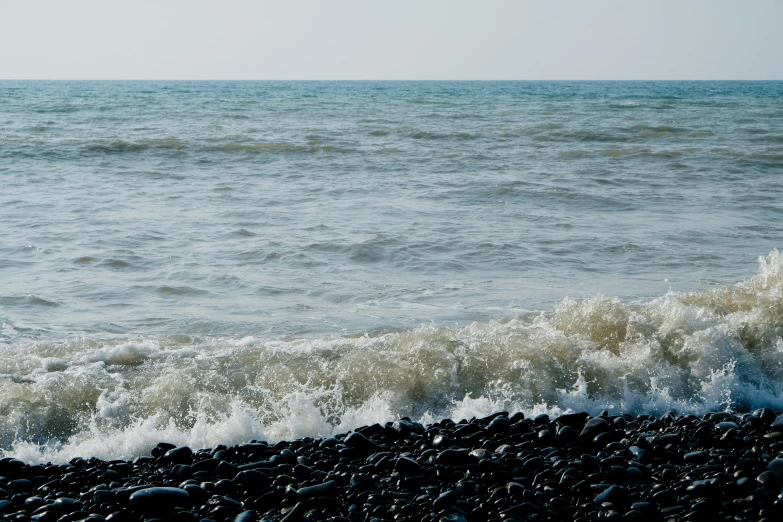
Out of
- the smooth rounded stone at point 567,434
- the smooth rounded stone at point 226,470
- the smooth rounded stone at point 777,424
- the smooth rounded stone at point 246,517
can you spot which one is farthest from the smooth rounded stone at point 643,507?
the smooth rounded stone at point 226,470

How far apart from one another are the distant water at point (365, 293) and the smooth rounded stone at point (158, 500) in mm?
1342

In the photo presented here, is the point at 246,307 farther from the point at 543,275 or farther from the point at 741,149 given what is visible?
the point at 741,149

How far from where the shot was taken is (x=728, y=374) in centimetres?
644

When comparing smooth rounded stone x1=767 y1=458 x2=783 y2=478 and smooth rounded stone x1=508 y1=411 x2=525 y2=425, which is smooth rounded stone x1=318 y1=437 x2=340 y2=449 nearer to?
smooth rounded stone x1=508 y1=411 x2=525 y2=425

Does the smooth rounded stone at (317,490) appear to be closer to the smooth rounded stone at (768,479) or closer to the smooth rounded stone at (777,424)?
the smooth rounded stone at (768,479)

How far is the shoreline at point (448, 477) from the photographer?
385 cm

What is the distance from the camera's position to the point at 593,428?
4.97 m

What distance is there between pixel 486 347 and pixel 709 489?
9.04 ft

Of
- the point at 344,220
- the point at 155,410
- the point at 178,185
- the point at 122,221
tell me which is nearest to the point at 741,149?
the point at 344,220

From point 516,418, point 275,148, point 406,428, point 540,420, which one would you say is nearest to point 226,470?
point 406,428

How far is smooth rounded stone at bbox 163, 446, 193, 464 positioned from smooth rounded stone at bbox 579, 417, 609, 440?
2.51m

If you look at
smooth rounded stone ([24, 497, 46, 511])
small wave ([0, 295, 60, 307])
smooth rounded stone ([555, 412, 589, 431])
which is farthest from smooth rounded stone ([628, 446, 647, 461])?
small wave ([0, 295, 60, 307])

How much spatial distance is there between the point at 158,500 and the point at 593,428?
2.74m

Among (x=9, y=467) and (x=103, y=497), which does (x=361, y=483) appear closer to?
(x=103, y=497)
